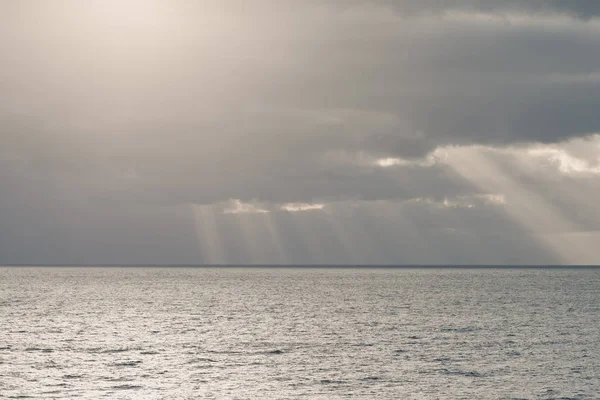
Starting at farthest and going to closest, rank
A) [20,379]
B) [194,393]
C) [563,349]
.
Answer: [563,349] < [20,379] < [194,393]

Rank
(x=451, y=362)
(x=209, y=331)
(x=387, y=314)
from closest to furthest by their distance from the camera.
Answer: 1. (x=451, y=362)
2. (x=209, y=331)
3. (x=387, y=314)

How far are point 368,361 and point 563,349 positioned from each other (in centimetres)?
2486

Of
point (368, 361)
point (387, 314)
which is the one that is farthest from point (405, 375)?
point (387, 314)

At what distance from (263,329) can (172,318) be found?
2626 cm

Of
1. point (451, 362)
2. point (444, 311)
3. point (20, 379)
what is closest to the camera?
point (20, 379)

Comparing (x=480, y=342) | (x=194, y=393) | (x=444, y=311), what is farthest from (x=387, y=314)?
(x=194, y=393)

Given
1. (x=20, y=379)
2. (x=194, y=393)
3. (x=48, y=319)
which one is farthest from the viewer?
(x=48, y=319)

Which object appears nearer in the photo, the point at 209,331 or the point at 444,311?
the point at 209,331

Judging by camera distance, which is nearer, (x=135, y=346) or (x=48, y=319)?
(x=135, y=346)

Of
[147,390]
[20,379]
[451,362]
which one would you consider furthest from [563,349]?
[20,379]

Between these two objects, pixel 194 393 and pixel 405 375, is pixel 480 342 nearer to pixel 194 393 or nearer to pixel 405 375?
pixel 405 375

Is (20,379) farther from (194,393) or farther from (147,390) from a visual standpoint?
(194,393)

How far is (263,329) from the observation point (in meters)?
101

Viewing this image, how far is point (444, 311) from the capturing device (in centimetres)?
13575
